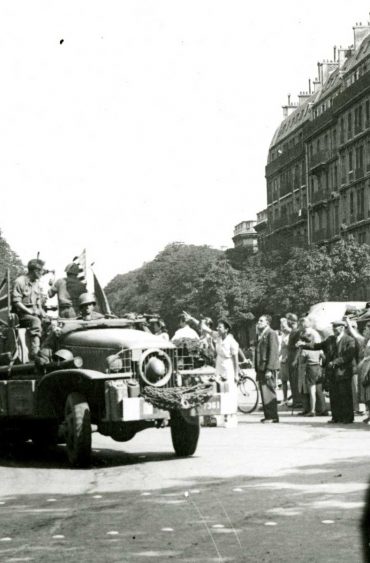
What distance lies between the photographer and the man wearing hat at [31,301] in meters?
13.5

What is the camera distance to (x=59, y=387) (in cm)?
1277

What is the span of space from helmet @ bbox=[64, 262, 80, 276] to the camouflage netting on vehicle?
2.78 meters

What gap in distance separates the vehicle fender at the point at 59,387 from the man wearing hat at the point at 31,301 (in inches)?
24.7

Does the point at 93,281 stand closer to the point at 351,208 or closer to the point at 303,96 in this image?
the point at 351,208

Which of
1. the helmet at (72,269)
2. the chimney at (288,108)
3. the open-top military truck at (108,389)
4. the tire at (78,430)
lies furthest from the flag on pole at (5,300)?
the chimney at (288,108)

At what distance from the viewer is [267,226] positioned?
102062mm

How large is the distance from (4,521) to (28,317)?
5.46m

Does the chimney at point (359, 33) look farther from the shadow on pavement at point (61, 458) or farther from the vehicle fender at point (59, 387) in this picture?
the vehicle fender at point (59, 387)

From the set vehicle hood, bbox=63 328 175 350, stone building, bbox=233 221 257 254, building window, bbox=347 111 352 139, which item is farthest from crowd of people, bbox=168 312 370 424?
stone building, bbox=233 221 257 254

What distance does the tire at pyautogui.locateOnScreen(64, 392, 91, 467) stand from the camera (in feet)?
39.1

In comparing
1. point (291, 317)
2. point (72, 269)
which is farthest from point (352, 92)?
point (72, 269)

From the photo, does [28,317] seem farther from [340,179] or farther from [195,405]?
[340,179]

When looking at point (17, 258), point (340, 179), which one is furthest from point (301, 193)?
point (17, 258)

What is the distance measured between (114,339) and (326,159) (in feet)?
232
